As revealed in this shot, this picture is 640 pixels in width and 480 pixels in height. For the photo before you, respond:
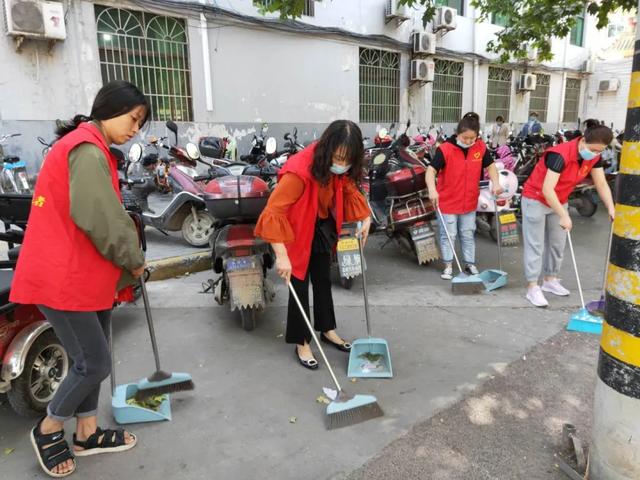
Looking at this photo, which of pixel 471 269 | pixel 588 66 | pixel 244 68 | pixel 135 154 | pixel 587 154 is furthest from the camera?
pixel 588 66

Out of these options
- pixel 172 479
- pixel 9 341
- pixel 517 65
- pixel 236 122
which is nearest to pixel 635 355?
pixel 172 479

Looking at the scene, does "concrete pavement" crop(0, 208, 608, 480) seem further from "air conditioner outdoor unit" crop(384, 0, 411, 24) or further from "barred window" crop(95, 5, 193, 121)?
"air conditioner outdoor unit" crop(384, 0, 411, 24)

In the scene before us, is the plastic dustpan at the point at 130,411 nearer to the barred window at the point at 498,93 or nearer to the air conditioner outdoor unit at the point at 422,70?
the air conditioner outdoor unit at the point at 422,70

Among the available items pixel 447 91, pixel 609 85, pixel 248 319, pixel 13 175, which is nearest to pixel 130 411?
pixel 248 319

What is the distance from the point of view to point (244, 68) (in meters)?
10.1

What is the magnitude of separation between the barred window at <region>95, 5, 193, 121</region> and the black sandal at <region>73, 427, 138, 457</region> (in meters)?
6.95

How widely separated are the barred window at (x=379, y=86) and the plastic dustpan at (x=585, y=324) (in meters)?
9.43

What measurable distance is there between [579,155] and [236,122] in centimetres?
733

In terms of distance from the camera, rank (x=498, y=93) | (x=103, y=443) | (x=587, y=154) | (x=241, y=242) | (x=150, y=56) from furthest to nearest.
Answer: (x=498, y=93)
(x=150, y=56)
(x=587, y=154)
(x=241, y=242)
(x=103, y=443)

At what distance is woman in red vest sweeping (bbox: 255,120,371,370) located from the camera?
9.49ft

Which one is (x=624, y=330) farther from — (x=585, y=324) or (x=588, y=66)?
(x=588, y=66)

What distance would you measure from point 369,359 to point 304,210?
115cm

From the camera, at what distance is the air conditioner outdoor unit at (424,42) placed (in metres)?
12.8

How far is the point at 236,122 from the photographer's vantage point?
10062 mm
